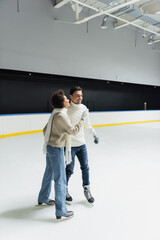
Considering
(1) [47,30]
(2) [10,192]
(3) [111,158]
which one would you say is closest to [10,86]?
(1) [47,30]

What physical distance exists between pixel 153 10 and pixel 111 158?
851cm

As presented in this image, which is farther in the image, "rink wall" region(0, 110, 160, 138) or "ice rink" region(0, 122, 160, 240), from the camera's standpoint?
"rink wall" region(0, 110, 160, 138)

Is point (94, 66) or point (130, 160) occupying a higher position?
point (94, 66)

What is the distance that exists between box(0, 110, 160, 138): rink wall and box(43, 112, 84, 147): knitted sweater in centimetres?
626

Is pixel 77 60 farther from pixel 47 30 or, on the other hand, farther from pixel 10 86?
pixel 10 86

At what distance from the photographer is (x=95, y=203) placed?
2.69 m

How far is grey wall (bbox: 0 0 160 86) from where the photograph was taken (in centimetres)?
884

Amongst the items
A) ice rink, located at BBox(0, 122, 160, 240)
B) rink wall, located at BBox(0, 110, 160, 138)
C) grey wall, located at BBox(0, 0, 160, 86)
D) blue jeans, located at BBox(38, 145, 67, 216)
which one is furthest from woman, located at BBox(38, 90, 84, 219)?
grey wall, located at BBox(0, 0, 160, 86)

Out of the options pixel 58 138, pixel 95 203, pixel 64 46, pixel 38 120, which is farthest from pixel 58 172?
pixel 64 46

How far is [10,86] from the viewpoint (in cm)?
939

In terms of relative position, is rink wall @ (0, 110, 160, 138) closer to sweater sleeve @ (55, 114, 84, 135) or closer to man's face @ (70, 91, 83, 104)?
man's face @ (70, 91, 83, 104)

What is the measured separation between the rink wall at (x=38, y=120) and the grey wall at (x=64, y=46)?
7.45 ft

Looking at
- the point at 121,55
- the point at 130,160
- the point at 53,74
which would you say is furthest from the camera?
the point at 121,55

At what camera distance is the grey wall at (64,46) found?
8836 mm
